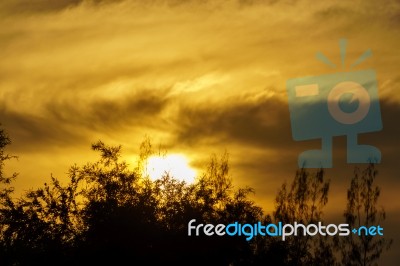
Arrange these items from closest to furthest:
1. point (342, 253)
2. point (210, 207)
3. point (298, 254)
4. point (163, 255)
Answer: point (163, 255), point (210, 207), point (298, 254), point (342, 253)

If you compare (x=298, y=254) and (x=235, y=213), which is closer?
(x=235, y=213)

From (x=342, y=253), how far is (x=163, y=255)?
2384 centimetres

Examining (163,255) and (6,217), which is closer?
(163,255)

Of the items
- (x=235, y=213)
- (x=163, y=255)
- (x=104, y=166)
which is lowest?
(x=163, y=255)

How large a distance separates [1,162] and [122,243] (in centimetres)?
1287

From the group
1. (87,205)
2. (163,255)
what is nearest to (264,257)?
(163,255)

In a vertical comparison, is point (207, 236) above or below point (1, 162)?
below

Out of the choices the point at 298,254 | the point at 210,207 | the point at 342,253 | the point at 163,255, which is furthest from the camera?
the point at 342,253

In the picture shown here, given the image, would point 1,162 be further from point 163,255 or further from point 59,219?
point 163,255

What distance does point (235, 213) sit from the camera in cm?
5116

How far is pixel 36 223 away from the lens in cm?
5194

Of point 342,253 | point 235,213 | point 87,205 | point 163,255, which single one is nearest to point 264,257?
point 235,213

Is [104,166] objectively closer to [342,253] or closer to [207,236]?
[207,236]

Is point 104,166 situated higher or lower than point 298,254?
higher
